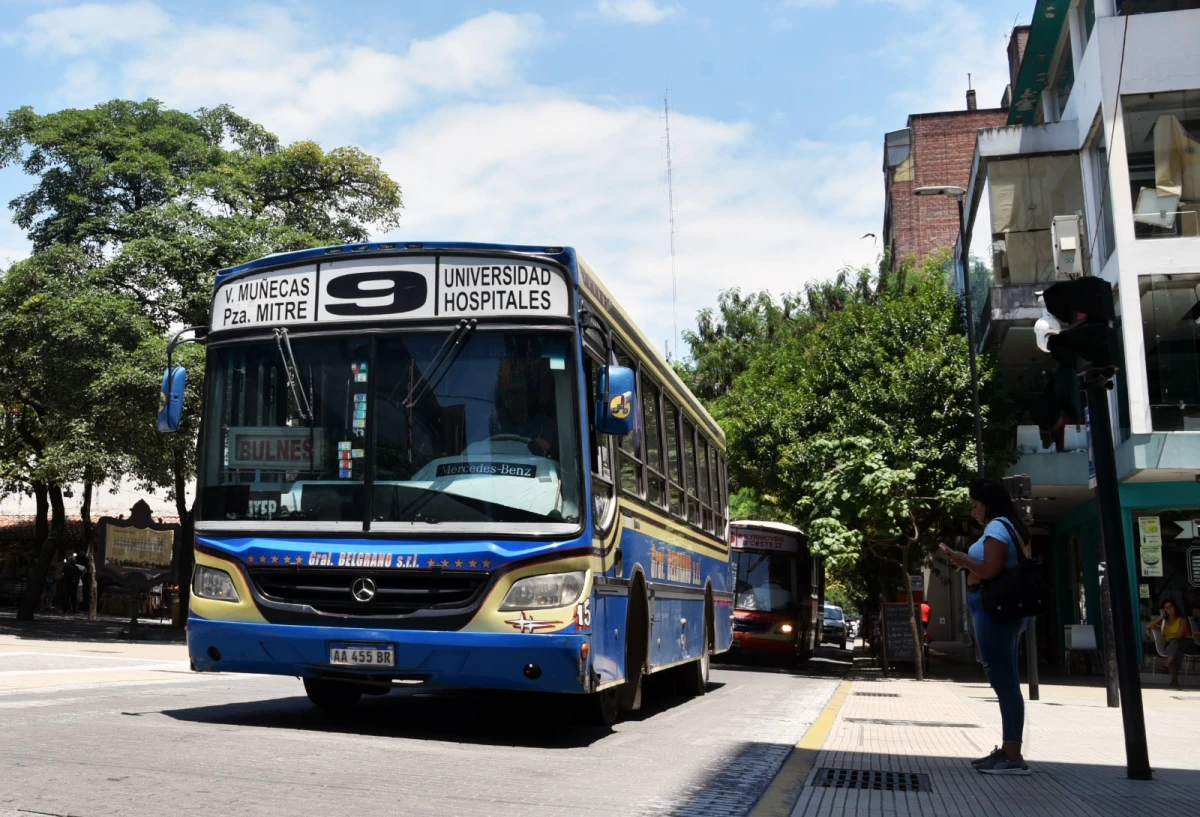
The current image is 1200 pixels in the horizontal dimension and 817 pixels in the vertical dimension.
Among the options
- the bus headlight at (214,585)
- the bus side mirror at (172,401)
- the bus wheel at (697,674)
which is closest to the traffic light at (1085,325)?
the bus headlight at (214,585)

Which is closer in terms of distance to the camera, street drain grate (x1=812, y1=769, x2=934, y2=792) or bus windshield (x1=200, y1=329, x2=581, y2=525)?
street drain grate (x1=812, y1=769, x2=934, y2=792)

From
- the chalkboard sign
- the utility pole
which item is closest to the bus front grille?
the utility pole

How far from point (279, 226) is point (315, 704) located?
67.3 ft

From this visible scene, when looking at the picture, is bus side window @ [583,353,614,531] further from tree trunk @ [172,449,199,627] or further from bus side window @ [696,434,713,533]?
tree trunk @ [172,449,199,627]

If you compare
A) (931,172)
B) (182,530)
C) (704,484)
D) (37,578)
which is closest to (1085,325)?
(704,484)

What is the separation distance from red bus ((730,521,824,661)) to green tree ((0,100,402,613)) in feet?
39.1

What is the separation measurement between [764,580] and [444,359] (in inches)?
880

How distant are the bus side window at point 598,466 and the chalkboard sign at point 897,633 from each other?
1889 centimetres

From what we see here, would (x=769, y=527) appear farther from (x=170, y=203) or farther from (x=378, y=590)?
(x=378, y=590)

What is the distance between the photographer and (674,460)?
12.6 meters

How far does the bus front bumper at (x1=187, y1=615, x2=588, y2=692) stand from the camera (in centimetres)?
815

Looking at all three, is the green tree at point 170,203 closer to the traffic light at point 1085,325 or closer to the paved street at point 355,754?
the paved street at point 355,754

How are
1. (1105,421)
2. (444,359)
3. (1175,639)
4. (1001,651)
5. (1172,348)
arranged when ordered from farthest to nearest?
(1175,639), (1172,348), (444,359), (1105,421), (1001,651)

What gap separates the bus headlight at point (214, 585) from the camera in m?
8.72
